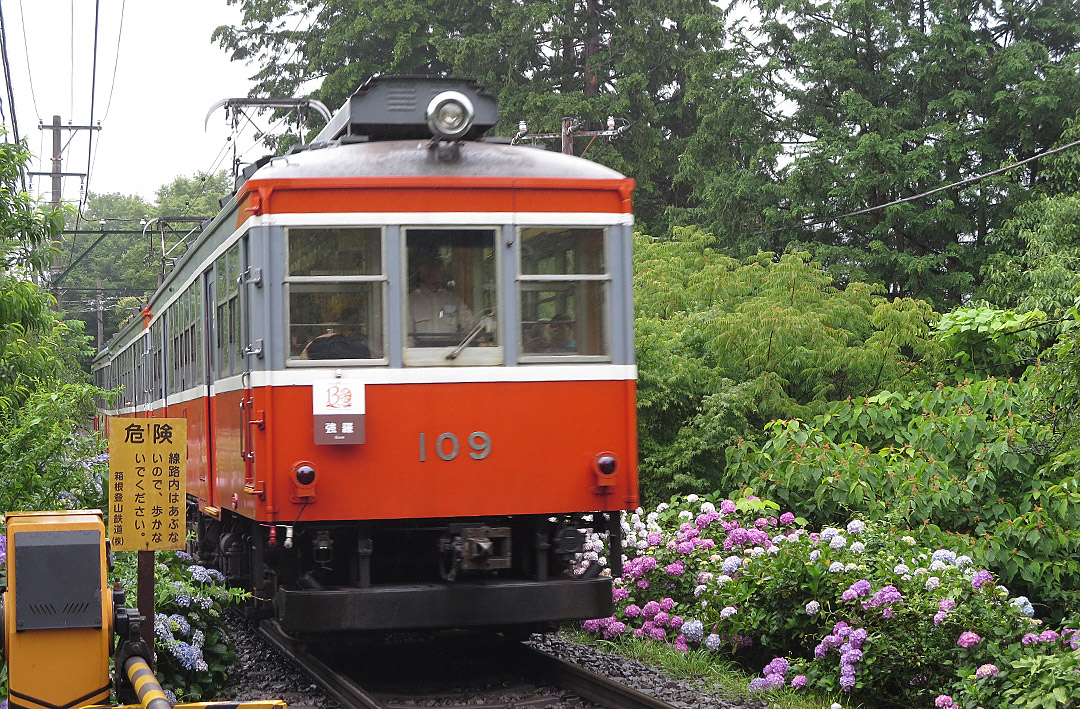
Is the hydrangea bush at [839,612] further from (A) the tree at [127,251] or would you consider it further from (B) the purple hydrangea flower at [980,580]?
(A) the tree at [127,251]

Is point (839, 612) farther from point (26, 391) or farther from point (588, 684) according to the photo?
point (26, 391)

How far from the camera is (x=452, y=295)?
7.04 meters

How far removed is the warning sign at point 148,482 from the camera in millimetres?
5277

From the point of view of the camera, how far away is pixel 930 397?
11.1 metres

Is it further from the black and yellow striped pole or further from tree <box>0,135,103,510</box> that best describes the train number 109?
tree <box>0,135,103,510</box>

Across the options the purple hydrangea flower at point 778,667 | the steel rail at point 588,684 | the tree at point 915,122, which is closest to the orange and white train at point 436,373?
the steel rail at point 588,684

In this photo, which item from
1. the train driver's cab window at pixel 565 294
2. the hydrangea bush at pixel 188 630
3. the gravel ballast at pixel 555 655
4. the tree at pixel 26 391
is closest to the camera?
the hydrangea bush at pixel 188 630

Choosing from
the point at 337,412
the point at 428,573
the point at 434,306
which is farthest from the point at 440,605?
the point at 434,306

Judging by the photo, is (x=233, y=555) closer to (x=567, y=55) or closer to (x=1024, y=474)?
(x=1024, y=474)

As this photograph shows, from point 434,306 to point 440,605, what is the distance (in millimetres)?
1638

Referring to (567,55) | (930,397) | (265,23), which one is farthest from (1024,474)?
(265,23)

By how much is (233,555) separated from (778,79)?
2018 centimetres

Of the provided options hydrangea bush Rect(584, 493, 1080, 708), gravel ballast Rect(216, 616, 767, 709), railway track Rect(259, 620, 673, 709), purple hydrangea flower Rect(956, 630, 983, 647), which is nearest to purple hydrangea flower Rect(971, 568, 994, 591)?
hydrangea bush Rect(584, 493, 1080, 708)

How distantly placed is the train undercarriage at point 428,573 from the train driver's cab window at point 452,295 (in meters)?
0.97
